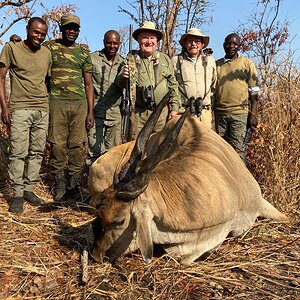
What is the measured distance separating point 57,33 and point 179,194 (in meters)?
8.10

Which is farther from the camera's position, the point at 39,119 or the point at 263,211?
the point at 39,119

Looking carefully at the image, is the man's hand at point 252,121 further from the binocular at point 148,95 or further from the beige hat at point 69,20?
the beige hat at point 69,20

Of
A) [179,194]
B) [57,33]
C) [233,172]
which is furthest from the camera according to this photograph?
[57,33]

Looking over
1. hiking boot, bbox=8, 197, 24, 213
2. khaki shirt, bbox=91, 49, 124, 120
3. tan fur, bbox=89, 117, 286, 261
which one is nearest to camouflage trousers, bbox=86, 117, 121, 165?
khaki shirt, bbox=91, 49, 124, 120

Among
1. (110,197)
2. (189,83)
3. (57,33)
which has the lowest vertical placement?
(110,197)

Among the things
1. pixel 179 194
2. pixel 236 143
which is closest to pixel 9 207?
pixel 179 194

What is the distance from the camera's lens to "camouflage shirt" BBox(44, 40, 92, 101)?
587 centimetres

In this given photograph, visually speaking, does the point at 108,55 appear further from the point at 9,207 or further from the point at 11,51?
the point at 9,207

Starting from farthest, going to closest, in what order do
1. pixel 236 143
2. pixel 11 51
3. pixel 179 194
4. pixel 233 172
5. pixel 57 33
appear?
1. pixel 57 33
2. pixel 236 143
3. pixel 11 51
4. pixel 233 172
5. pixel 179 194

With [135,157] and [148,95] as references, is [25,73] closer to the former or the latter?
[148,95]

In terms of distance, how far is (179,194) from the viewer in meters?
3.65

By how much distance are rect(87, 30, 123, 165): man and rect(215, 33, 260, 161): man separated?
161 centimetres

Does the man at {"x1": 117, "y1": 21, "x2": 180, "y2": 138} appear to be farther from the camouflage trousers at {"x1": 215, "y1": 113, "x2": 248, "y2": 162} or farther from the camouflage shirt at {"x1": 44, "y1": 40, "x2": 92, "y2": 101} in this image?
the camouflage trousers at {"x1": 215, "y1": 113, "x2": 248, "y2": 162}

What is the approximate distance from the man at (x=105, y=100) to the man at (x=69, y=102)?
1.08ft
